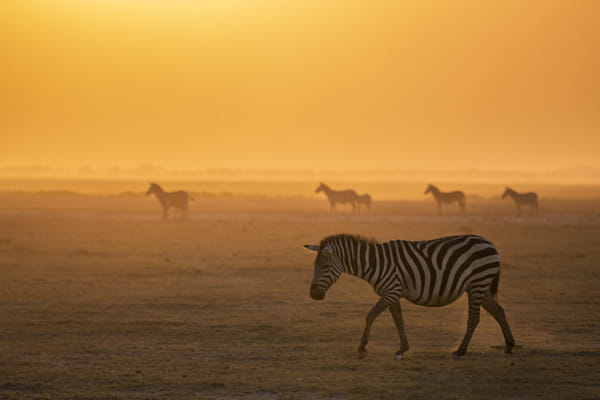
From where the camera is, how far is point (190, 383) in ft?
32.8

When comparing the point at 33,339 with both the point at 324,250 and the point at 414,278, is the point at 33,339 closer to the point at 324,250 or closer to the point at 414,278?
A: the point at 324,250

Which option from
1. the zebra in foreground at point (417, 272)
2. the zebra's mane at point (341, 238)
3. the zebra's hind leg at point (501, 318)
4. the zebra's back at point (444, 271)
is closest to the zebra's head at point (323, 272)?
the zebra in foreground at point (417, 272)

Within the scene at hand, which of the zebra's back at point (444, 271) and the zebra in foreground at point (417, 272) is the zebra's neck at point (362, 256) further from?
the zebra's back at point (444, 271)

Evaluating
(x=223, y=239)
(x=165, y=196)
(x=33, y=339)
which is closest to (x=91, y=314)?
(x=33, y=339)

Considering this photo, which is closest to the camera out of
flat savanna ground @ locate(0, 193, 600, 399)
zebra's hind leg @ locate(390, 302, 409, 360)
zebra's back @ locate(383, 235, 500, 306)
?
flat savanna ground @ locate(0, 193, 600, 399)

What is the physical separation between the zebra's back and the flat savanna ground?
1.09m

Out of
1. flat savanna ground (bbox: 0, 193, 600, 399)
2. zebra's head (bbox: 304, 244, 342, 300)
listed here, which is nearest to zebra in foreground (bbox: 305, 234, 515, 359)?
zebra's head (bbox: 304, 244, 342, 300)

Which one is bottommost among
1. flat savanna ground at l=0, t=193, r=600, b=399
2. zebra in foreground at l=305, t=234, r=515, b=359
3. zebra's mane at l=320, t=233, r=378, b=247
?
flat savanna ground at l=0, t=193, r=600, b=399

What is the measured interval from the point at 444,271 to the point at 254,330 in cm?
461

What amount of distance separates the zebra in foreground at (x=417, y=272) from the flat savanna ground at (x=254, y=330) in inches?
31.1

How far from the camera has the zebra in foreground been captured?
11422mm

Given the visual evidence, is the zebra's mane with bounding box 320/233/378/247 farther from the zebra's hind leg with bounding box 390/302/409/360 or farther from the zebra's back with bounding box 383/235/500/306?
the zebra's hind leg with bounding box 390/302/409/360

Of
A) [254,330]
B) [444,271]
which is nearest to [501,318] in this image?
[444,271]

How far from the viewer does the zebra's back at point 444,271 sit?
11438mm
